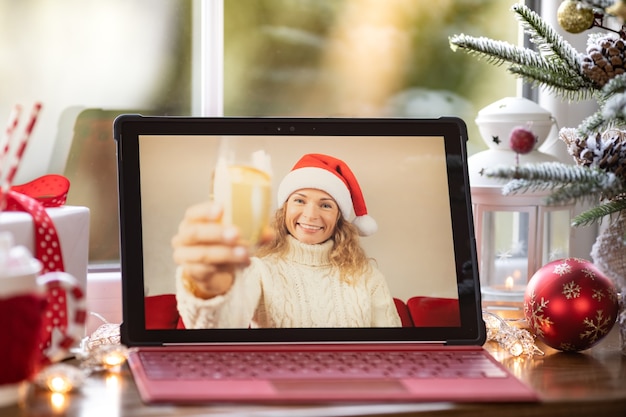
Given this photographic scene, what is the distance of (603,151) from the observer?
3.10 ft

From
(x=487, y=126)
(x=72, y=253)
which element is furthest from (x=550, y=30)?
(x=72, y=253)

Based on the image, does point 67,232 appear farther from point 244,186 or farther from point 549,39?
point 549,39

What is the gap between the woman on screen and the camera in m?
0.90

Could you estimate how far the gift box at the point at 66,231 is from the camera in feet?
2.72

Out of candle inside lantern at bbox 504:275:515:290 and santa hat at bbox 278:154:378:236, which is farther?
candle inside lantern at bbox 504:275:515:290

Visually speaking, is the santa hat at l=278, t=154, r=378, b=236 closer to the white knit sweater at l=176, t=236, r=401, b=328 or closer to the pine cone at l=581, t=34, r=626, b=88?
the white knit sweater at l=176, t=236, r=401, b=328

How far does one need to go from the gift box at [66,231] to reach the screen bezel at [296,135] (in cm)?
5

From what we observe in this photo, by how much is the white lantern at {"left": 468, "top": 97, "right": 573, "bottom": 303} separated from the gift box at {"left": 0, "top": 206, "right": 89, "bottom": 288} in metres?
0.52

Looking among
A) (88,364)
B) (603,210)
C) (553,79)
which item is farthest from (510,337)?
(88,364)

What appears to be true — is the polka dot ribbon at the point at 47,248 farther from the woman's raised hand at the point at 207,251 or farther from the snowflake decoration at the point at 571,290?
the snowflake decoration at the point at 571,290

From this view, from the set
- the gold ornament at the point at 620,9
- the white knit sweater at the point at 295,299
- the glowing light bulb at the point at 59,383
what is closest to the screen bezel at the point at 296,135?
the white knit sweater at the point at 295,299

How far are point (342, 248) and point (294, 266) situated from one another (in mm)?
61

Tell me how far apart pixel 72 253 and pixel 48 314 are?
3.3 inches

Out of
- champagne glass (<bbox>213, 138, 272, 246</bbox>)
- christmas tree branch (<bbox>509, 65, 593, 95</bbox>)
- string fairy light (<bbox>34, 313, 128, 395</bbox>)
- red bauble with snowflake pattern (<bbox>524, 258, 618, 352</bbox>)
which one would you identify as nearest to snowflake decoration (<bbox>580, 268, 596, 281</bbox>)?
red bauble with snowflake pattern (<bbox>524, 258, 618, 352</bbox>)
